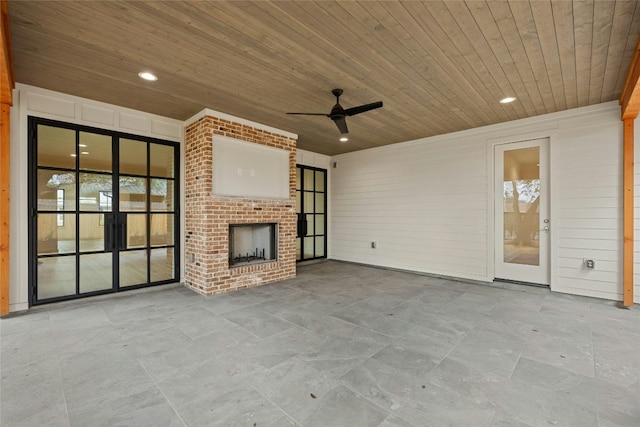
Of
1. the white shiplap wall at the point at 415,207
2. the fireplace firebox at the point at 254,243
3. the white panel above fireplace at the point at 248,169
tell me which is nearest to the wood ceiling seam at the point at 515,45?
the white shiplap wall at the point at 415,207

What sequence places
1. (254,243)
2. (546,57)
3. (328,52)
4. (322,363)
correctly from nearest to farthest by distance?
(322,363)
(328,52)
(546,57)
(254,243)

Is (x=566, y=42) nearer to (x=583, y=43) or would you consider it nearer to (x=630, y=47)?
(x=583, y=43)

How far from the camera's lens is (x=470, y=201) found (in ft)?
17.4

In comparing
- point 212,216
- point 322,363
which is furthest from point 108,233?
point 322,363

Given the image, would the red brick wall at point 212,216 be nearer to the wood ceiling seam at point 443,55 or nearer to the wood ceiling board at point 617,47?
the wood ceiling seam at point 443,55

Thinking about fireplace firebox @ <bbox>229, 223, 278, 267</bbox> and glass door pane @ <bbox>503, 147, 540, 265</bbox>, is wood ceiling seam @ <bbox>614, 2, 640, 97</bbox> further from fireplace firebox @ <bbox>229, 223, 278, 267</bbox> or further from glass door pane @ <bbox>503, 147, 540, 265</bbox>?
fireplace firebox @ <bbox>229, 223, 278, 267</bbox>

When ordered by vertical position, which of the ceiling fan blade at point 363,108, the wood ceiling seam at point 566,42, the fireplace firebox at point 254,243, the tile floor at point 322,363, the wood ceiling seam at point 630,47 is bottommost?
the tile floor at point 322,363

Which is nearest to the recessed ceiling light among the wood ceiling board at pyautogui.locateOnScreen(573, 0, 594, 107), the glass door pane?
the wood ceiling board at pyautogui.locateOnScreen(573, 0, 594, 107)

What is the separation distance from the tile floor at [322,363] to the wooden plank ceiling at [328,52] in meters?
2.83

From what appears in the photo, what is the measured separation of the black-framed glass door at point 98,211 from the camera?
3703 millimetres

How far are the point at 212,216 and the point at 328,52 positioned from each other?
2882 millimetres

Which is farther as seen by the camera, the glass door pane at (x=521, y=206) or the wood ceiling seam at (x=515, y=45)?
the glass door pane at (x=521, y=206)

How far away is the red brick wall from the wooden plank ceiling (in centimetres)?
49

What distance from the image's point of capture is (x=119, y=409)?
1.81m
